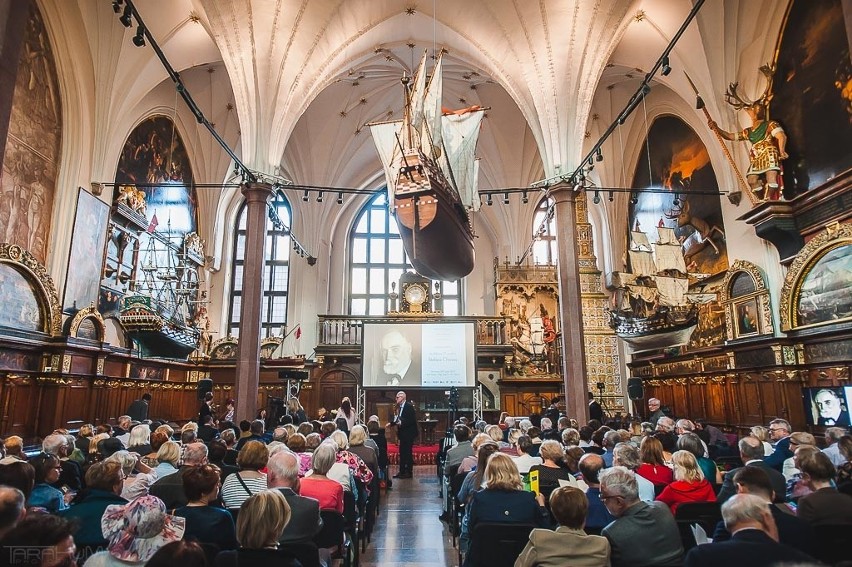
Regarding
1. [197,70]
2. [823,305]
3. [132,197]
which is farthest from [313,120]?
[823,305]

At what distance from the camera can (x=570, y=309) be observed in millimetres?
11250

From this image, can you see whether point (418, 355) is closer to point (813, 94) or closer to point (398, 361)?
point (398, 361)

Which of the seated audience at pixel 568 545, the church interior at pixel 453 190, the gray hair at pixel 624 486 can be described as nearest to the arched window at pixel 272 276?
the church interior at pixel 453 190

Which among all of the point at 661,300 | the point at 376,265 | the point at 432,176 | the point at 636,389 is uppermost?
the point at 376,265

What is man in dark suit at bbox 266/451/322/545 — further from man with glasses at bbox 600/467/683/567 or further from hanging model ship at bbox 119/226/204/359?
hanging model ship at bbox 119/226/204/359

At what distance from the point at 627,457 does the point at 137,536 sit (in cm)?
327

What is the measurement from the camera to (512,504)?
3213 mm

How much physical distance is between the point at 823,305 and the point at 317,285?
15.1 m

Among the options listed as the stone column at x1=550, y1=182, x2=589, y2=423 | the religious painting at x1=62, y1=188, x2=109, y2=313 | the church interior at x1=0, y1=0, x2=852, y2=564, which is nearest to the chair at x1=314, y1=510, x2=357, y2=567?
the church interior at x1=0, y1=0, x2=852, y2=564

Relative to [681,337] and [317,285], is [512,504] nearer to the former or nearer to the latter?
[681,337]

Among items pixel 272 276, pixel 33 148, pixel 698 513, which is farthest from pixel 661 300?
pixel 272 276

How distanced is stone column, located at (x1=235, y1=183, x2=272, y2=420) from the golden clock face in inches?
287

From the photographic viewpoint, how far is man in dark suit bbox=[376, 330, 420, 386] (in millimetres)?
15367

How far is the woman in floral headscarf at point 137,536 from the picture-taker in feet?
6.95
